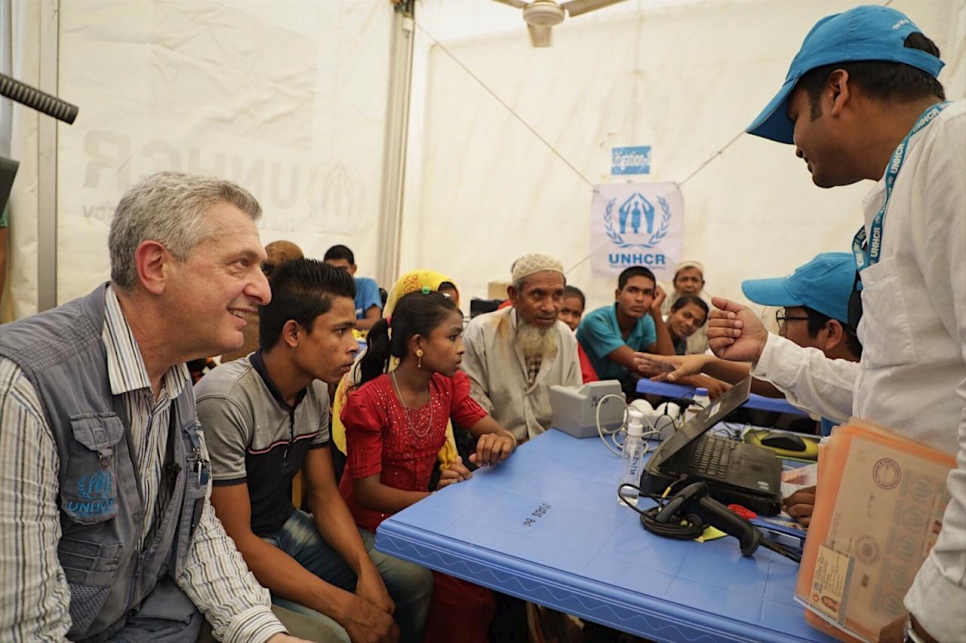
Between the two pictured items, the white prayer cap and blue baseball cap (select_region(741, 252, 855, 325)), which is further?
the white prayer cap

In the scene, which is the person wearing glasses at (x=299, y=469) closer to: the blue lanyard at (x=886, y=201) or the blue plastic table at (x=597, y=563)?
the blue plastic table at (x=597, y=563)

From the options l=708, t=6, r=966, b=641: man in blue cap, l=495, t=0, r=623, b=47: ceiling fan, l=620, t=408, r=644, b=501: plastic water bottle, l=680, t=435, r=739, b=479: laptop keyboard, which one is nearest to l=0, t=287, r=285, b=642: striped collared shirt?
l=620, t=408, r=644, b=501: plastic water bottle

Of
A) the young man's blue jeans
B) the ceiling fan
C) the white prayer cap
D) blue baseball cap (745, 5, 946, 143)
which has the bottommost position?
the young man's blue jeans

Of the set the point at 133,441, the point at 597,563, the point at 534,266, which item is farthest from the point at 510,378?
the point at 133,441

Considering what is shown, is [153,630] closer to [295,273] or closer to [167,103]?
[295,273]

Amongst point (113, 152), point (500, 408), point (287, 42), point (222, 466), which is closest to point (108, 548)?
point (222, 466)

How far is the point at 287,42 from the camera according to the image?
5.06 meters

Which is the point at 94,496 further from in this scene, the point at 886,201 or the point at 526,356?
the point at 526,356

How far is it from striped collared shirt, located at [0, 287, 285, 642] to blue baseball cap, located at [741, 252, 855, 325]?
1.88 m

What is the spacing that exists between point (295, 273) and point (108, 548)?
Answer: 3.37ft

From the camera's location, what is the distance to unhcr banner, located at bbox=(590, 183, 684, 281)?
18.1ft

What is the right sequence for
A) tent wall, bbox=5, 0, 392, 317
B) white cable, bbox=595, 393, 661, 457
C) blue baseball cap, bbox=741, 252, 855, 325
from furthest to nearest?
tent wall, bbox=5, 0, 392, 317
white cable, bbox=595, 393, 661, 457
blue baseball cap, bbox=741, 252, 855, 325

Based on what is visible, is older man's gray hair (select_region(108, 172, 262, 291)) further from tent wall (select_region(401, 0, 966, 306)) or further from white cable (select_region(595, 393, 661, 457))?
tent wall (select_region(401, 0, 966, 306))

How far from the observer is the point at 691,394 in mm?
3072
